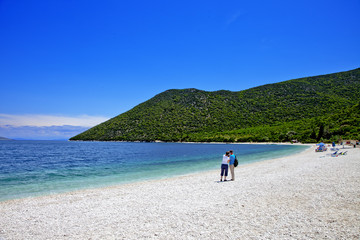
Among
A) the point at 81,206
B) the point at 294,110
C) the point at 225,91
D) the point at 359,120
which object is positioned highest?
the point at 225,91

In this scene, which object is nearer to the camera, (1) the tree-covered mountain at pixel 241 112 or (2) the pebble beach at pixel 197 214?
(2) the pebble beach at pixel 197 214

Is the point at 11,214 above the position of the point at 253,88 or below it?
below

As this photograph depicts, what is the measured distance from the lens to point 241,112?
110125mm

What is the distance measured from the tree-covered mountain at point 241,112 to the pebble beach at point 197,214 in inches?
2699

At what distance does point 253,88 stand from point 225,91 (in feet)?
52.2

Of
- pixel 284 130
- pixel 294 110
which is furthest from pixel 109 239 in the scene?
pixel 294 110

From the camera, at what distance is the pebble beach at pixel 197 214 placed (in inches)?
240

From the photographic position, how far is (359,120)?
197ft

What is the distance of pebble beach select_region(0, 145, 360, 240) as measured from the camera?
6.10 metres

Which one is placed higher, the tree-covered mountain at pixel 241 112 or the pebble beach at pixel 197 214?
the tree-covered mountain at pixel 241 112

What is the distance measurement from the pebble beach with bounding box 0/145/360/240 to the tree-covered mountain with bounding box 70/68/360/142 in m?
68.5

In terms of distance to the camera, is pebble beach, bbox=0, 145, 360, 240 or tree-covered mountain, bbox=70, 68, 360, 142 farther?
tree-covered mountain, bbox=70, 68, 360, 142

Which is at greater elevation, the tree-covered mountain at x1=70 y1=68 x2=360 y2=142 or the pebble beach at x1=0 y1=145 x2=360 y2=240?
the tree-covered mountain at x1=70 y1=68 x2=360 y2=142

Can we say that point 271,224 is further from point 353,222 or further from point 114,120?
point 114,120
